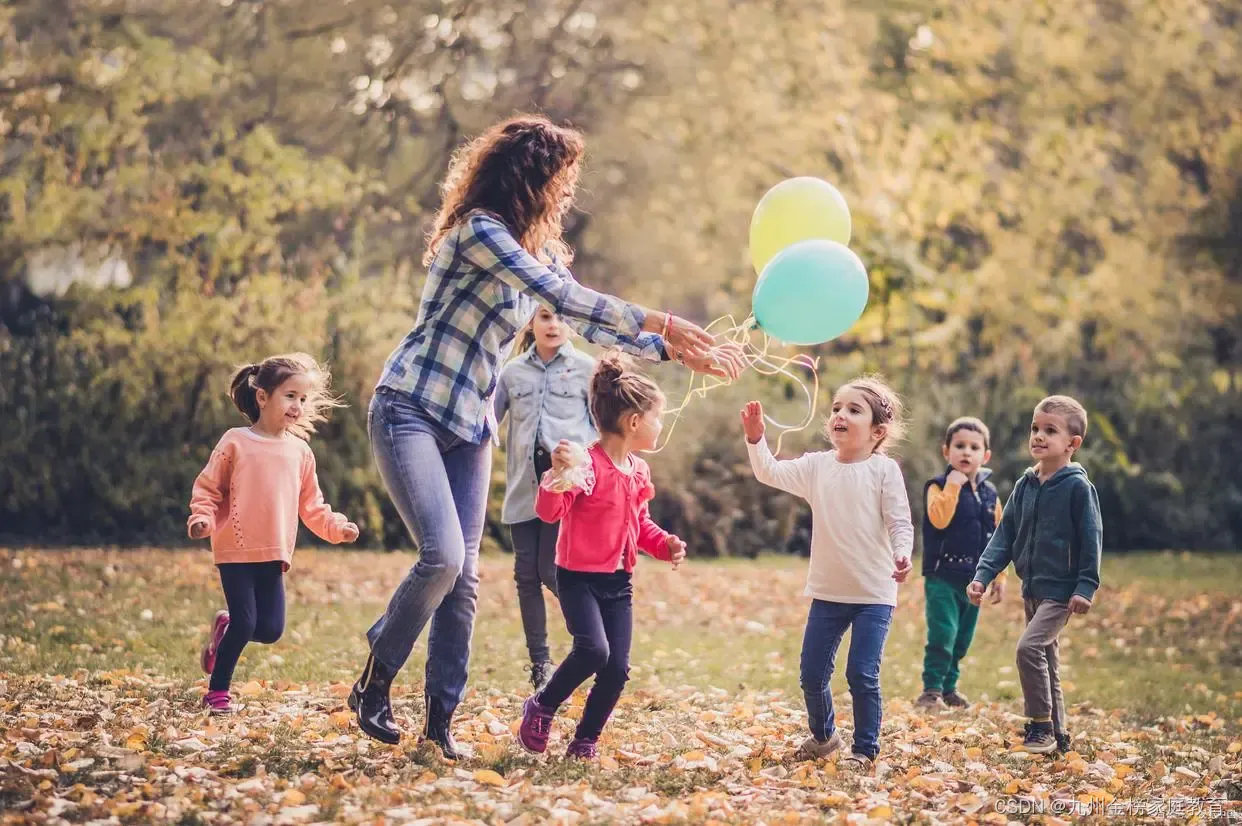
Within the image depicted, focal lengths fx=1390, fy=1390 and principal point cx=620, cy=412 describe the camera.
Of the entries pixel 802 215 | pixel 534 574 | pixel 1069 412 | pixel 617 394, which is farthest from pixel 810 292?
Result: pixel 534 574

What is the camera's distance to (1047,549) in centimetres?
626

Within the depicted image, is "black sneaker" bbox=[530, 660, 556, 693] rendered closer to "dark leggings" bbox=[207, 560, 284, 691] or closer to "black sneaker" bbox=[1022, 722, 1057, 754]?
"dark leggings" bbox=[207, 560, 284, 691]

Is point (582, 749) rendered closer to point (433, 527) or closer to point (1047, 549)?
point (433, 527)

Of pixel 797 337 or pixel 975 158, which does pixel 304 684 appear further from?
pixel 975 158

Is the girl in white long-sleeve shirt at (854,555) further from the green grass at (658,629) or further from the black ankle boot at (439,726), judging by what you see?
the green grass at (658,629)

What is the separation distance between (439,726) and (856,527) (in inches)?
73.9

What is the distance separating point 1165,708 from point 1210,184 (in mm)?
13520

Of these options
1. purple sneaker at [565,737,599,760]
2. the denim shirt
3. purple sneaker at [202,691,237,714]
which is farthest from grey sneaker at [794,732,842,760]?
purple sneaker at [202,691,237,714]

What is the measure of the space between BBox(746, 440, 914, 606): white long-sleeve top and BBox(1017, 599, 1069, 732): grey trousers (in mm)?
817

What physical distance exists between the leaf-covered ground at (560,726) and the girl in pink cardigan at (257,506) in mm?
377

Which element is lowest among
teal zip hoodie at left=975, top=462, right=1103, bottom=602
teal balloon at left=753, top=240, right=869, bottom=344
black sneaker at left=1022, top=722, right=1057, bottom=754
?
black sneaker at left=1022, top=722, right=1057, bottom=754

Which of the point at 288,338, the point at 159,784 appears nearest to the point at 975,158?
the point at 288,338

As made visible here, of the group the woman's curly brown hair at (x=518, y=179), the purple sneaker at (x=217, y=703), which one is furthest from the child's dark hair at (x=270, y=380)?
the woman's curly brown hair at (x=518, y=179)

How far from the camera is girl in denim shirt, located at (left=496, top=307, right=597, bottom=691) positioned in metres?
7.33
